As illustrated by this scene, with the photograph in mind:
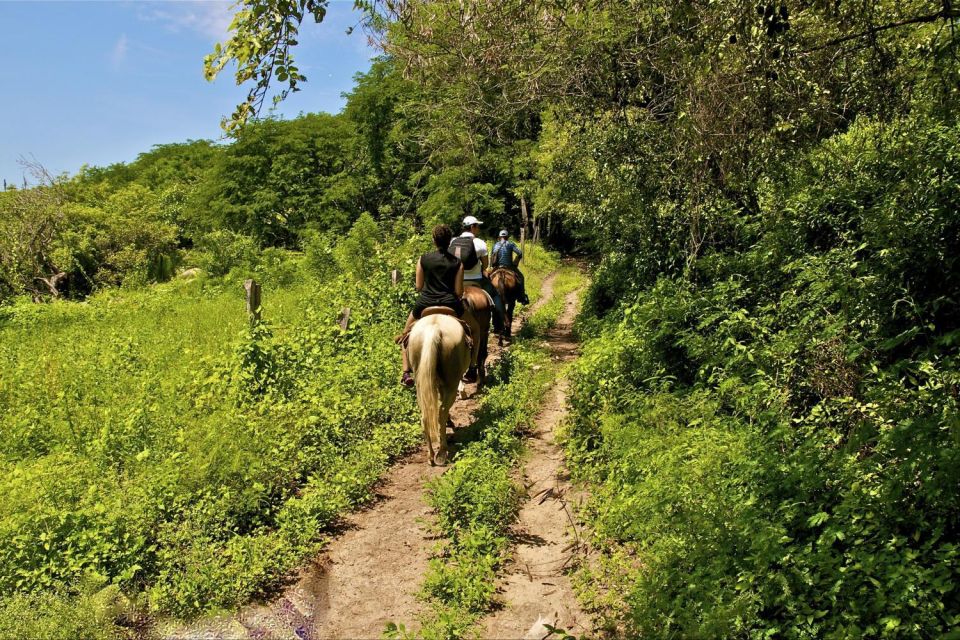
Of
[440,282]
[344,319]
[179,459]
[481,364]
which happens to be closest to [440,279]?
[440,282]

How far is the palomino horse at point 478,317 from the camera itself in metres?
8.93

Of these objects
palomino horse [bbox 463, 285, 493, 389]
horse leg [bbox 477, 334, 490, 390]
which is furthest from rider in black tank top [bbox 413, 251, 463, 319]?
horse leg [bbox 477, 334, 490, 390]

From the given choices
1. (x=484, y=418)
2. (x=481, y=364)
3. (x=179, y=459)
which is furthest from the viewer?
(x=481, y=364)

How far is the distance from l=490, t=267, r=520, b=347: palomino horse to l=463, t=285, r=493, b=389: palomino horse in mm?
2730

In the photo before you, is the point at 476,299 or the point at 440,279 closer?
the point at 440,279

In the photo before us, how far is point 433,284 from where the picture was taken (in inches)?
299

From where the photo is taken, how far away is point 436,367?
682 cm

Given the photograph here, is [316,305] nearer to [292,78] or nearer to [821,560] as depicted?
[292,78]

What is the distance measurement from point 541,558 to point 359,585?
1.56 metres

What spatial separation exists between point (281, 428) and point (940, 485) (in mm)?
6066

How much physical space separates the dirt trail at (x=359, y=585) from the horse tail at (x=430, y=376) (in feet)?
2.40

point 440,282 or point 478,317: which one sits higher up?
point 440,282

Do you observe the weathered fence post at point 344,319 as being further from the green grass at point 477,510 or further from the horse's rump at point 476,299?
the green grass at point 477,510

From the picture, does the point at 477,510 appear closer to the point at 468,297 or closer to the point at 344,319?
the point at 468,297
